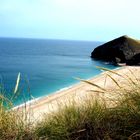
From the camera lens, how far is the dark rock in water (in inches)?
2628

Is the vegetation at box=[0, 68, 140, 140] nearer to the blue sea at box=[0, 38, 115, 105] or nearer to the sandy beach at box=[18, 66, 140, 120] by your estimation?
the sandy beach at box=[18, 66, 140, 120]

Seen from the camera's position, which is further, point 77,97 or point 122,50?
point 122,50

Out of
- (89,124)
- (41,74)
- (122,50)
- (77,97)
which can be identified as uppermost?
(89,124)

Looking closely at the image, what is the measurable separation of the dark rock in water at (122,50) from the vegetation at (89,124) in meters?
58.6

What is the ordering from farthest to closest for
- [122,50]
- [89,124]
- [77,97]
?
[122,50] < [77,97] < [89,124]

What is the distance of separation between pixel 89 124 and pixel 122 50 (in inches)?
2552

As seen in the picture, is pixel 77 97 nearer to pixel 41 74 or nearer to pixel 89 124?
pixel 89 124

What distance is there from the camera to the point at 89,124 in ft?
14.7

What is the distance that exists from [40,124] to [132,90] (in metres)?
1.21

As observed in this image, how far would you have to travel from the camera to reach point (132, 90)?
4.38 m

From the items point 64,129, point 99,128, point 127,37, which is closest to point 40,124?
point 64,129

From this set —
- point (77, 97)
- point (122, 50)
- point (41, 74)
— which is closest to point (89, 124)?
point (77, 97)

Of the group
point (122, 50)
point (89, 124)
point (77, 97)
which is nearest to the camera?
point (89, 124)

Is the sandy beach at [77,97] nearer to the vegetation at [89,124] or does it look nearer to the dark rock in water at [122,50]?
the vegetation at [89,124]
